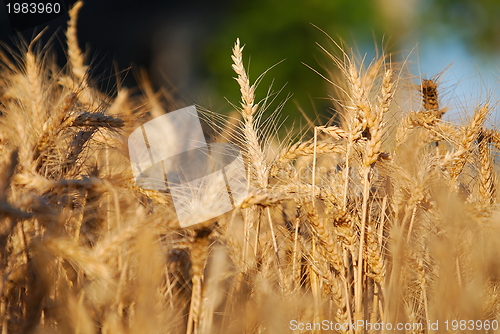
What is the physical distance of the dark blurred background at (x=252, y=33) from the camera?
527 cm

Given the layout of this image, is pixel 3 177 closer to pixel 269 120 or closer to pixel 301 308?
pixel 301 308

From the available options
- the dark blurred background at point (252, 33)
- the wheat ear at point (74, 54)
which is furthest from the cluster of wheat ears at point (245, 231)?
the dark blurred background at point (252, 33)

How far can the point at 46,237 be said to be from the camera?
2.66 feet

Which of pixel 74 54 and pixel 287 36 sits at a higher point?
pixel 287 36

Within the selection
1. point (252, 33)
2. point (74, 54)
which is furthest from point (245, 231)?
point (252, 33)

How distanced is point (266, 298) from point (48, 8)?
3956 millimetres

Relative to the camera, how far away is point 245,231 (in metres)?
1.34

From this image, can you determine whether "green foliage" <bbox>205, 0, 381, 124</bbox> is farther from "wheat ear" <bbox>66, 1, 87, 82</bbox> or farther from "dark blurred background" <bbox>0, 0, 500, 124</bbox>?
"wheat ear" <bbox>66, 1, 87, 82</bbox>

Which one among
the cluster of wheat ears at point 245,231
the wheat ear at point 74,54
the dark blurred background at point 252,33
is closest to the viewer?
the cluster of wheat ears at point 245,231

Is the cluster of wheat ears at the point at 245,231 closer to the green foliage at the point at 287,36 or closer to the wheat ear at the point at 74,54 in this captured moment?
the wheat ear at the point at 74,54

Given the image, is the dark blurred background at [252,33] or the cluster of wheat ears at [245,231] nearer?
the cluster of wheat ears at [245,231]

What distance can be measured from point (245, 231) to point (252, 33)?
4.75 meters

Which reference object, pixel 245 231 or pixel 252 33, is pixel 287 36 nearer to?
pixel 252 33

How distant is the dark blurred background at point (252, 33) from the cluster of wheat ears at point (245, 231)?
3.68 metres
